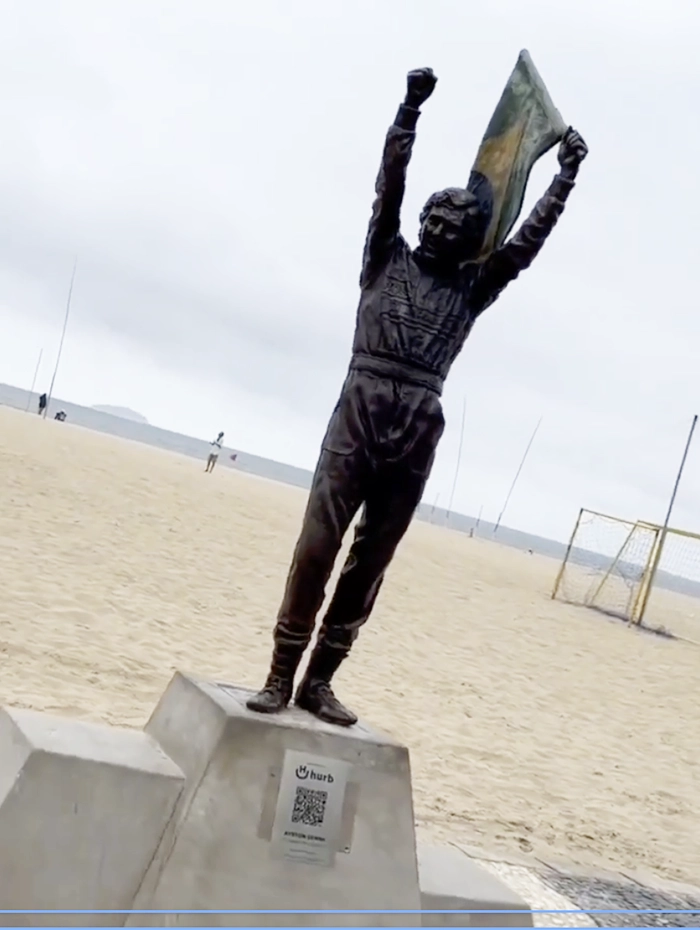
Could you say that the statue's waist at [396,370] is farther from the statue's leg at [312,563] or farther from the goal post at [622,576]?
the goal post at [622,576]

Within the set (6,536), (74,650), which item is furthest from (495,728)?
(6,536)

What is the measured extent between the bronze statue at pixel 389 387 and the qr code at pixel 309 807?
0.29m

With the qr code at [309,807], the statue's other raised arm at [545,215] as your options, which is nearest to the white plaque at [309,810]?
the qr code at [309,807]

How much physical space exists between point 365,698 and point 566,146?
5.80 m

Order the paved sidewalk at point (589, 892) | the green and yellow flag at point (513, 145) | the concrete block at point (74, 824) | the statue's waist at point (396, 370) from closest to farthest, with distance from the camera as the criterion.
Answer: the concrete block at point (74, 824)
the statue's waist at point (396, 370)
the green and yellow flag at point (513, 145)
the paved sidewalk at point (589, 892)

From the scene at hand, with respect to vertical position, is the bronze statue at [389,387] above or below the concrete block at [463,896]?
above

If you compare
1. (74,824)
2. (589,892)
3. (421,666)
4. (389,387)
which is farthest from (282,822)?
(421,666)

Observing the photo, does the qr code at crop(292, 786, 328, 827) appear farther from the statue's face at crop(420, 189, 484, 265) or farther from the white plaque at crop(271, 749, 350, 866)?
the statue's face at crop(420, 189, 484, 265)

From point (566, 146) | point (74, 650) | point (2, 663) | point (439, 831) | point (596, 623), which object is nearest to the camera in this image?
point (566, 146)

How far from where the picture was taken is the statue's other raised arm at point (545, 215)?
3.64 metres

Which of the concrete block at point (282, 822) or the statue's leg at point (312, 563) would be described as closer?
the concrete block at point (282, 822)

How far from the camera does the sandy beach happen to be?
21.9 ft

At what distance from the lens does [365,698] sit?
28.2ft
